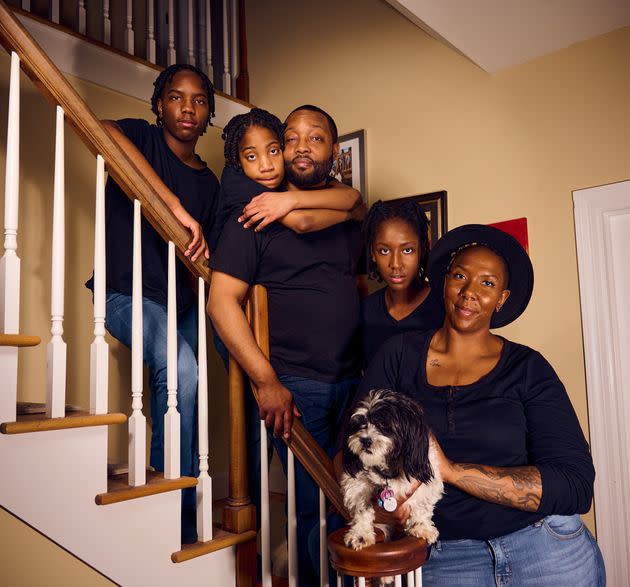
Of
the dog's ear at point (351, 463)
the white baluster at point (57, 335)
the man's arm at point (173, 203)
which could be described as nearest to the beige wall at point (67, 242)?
the man's arm at point (173, 203)

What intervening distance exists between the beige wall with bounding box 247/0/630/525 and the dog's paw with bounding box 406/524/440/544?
5.14 ft

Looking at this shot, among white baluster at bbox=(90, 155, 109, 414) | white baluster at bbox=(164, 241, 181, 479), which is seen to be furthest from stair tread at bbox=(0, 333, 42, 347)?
white baluster at bbox=(164, 241, 181, 479)

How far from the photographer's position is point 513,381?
167 centimetres

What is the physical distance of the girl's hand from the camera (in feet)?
6.66

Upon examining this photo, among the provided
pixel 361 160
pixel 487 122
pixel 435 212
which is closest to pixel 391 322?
pixel 435 212

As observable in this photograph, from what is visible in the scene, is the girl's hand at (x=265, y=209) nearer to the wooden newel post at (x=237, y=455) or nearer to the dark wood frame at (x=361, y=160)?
the wooden newel post at (x=237, y=455)

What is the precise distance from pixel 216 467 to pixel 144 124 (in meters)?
1.99

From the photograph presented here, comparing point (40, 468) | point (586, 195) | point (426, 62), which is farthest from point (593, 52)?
point (40, 468)

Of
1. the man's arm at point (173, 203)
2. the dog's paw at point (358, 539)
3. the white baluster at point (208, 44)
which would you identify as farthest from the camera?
the white baluster at point (208, 44)

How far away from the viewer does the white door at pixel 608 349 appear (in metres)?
2.65

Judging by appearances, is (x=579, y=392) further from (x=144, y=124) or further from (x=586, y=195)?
(x=144, y=124)

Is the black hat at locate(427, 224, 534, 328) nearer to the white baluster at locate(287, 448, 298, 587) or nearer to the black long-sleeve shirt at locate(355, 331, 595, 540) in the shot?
the black long-sleeve shirt at locate(355, 331, 595, 540)

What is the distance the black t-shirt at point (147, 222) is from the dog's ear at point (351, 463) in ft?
3.59

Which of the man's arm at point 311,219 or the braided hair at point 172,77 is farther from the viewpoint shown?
the braided hair at point 172,77
